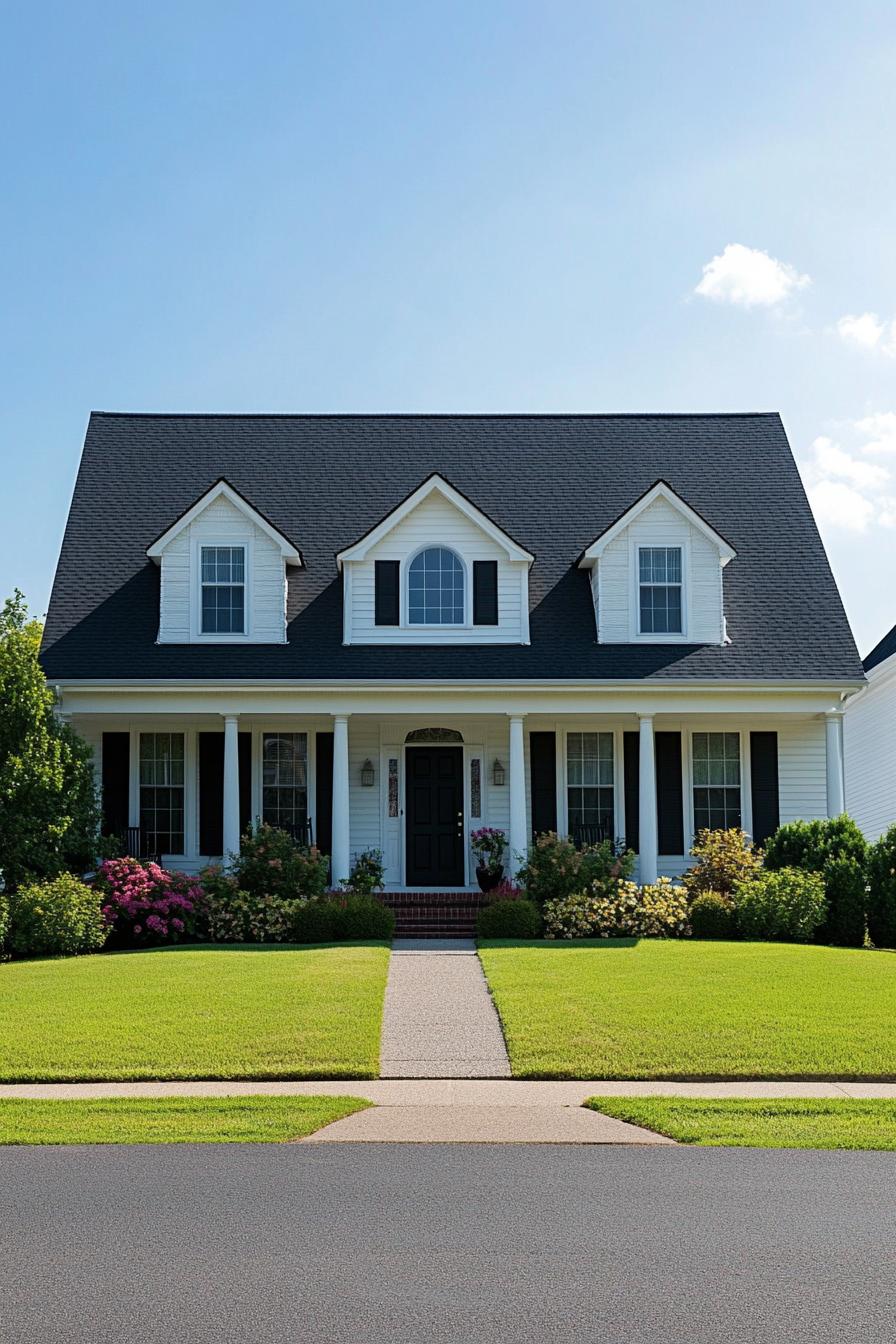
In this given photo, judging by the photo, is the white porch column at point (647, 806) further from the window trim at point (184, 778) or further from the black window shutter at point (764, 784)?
the window trim at point (184, 778)

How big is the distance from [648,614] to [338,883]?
271 inches

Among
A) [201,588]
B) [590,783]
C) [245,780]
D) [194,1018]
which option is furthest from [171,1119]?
[590,783]

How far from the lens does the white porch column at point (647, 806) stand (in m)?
21.7

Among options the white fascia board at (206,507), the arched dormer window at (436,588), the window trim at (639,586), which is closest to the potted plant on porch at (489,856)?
the arched dormer window at (436,588)

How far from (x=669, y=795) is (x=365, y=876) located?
5.39m

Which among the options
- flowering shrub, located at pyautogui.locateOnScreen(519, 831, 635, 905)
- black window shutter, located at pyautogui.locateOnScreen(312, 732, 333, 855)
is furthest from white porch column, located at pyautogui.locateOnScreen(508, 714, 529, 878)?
black window shutter, located at pyautogui.locateOnScreen(312, 732, 333, 855)

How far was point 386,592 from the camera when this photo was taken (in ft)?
75.6

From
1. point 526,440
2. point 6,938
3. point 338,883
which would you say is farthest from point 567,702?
point 6,938

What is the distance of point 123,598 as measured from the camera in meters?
23.5

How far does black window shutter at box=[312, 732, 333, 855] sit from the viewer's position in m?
23.0

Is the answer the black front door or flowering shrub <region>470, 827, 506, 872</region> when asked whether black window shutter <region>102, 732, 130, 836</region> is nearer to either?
the black front door

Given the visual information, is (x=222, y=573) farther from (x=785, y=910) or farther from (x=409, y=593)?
(x=785, y=910)

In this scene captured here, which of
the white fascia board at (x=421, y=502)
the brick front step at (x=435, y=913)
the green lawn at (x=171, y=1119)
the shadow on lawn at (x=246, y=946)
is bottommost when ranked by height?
the green lawn at (x=171, y=1119)

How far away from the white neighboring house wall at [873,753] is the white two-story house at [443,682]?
6407 millimetres
